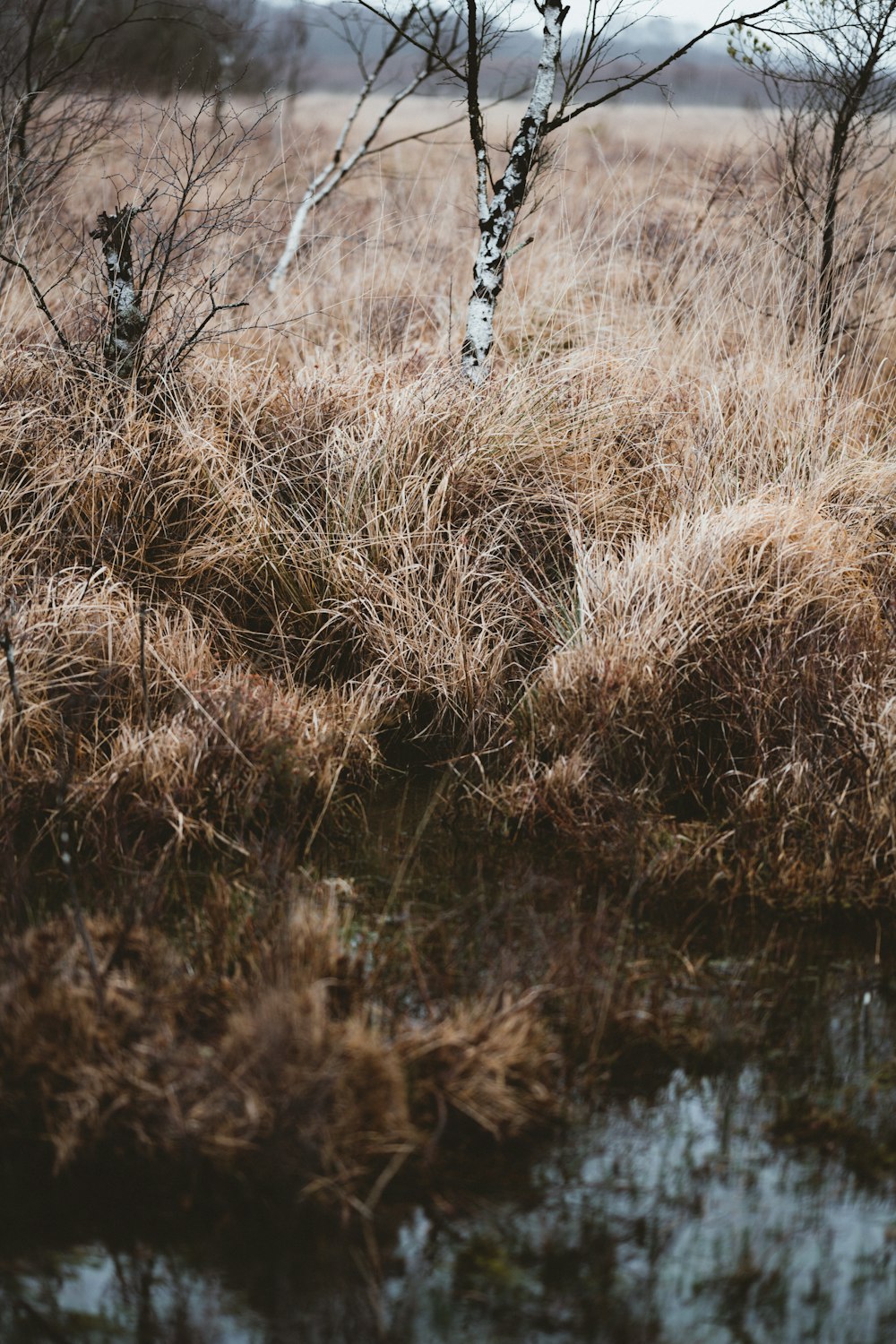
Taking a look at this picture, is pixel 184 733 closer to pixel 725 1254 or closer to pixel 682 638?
pixel 682 638

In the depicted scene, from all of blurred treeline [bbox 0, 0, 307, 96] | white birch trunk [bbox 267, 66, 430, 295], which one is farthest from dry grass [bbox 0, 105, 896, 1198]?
white birch trunk [bbox 267, 66, 430, 295]

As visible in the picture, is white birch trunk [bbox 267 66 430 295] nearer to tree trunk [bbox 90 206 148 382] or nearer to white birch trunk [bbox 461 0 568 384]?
white birch trunk [bbox 461 0 568 384]

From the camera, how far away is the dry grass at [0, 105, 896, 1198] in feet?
6.46

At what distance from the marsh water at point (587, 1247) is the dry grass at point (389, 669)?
0.13 metres

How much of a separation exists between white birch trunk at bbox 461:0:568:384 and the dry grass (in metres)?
0.17

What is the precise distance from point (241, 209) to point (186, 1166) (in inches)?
152

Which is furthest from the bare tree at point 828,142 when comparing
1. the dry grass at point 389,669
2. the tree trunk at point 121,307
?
the tree trunk at point 121,307

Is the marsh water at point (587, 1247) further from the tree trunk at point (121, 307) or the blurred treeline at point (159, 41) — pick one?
the blurred treeline at point (159, 41)

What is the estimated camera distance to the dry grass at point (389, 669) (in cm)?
197

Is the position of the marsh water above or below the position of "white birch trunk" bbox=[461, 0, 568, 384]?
below

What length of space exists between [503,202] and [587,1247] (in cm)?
381

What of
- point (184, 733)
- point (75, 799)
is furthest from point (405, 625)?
point (75, 799)

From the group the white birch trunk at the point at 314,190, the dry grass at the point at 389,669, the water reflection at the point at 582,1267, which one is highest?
the white birch trunk at the point at 314,190

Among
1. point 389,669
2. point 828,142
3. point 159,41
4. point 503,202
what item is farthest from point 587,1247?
point 159,41
